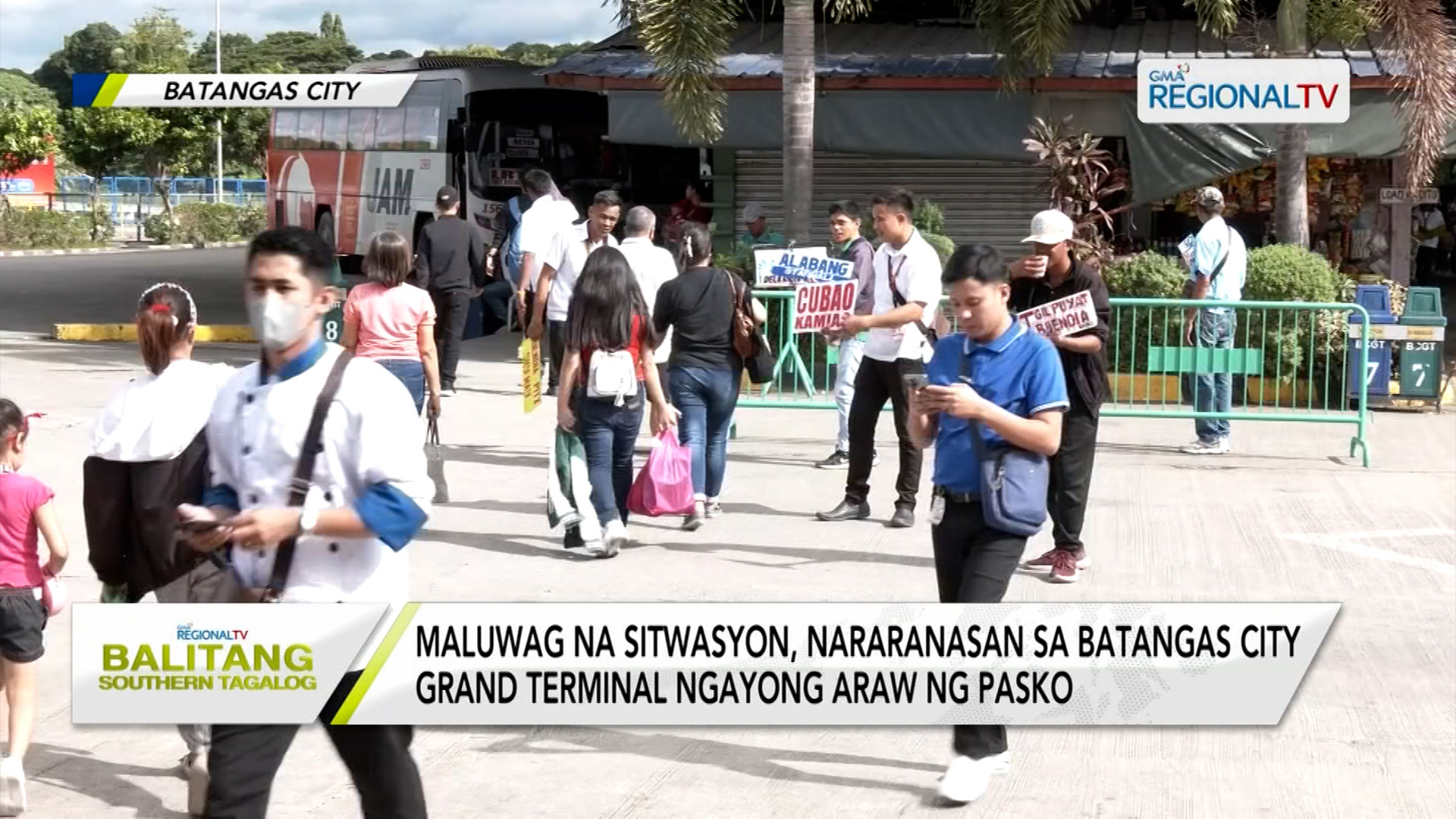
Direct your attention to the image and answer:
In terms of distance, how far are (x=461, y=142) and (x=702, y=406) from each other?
16114 millimetres

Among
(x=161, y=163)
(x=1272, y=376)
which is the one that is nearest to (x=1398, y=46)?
(x=1272, y=376)

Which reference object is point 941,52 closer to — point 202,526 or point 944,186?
point 944,186

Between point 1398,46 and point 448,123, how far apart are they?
1306 cm

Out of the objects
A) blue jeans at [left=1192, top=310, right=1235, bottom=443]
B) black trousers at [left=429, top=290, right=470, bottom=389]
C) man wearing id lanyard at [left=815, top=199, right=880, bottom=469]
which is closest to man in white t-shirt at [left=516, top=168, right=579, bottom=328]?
black trousers at [left=429, top=290, right=470, bottom=389]

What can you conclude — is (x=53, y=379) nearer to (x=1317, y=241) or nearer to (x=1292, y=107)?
(x=1292, y=107)

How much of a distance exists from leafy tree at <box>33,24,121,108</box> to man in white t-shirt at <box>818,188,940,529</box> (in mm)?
112146

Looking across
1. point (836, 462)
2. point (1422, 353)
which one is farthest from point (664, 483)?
point (1422, 353)

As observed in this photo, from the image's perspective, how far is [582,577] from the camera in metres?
9.20

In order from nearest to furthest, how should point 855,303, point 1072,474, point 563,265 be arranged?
1. point 1072,474
2. point 855,303
3. point 563,265

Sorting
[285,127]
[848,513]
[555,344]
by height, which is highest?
[285,127]

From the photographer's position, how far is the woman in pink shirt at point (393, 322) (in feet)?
32.9

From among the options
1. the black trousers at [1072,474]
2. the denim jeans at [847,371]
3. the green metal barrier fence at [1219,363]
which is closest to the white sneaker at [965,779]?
the black trousers at [1072,474]

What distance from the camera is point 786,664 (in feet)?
18.1

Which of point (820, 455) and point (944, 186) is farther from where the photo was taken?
point (944, 186)
